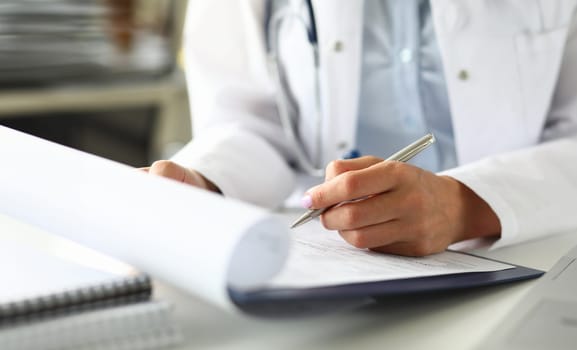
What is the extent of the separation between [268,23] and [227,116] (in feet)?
0.42

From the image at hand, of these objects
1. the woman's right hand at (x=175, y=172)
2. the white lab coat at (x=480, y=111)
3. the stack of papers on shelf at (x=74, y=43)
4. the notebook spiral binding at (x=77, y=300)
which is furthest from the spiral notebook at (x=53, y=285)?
the stack of papers on shelf at (x=74, y=43)

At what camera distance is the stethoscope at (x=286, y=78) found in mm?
941

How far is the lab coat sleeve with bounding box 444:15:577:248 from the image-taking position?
A: 2.40ft

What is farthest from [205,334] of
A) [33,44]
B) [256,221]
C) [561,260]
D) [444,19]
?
[33,44]

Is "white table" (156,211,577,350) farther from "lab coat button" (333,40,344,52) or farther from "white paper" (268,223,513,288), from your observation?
"lab coat button" (333,40,344,52)

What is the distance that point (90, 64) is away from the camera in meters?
2.01

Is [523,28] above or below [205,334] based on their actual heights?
above

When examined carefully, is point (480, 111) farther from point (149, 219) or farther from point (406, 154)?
point (149, 219)

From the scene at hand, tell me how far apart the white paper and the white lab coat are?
0.10m

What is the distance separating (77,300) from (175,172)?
0.27 m

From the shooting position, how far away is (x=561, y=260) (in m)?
0.67

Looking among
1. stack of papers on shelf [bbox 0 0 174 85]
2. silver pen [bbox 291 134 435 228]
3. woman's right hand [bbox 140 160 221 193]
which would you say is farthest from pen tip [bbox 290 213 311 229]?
stack of papers on shelf [bbox 0 0 174 85]

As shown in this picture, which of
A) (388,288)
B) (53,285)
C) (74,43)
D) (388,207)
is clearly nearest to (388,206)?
(388,207)

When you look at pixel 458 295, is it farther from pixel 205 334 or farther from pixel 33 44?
pixel 33 44
